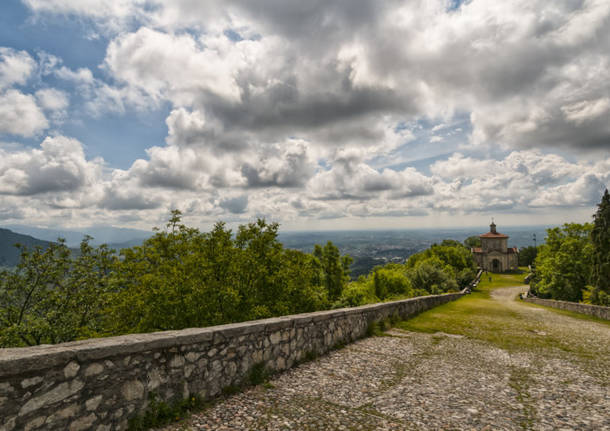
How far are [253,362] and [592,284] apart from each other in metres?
40.4

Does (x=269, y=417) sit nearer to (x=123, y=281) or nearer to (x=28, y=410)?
(x=28, y=410)

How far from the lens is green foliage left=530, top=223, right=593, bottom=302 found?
3600 centimetres

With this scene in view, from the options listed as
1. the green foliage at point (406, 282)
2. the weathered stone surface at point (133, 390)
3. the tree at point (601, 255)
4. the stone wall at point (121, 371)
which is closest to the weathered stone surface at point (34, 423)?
the stone wall at point (121, 371)

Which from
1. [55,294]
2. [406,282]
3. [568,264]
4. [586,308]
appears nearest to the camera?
[55,294]

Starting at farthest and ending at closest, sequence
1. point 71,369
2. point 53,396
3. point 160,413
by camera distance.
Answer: point 160,413 → point 71,369 → point 53,396

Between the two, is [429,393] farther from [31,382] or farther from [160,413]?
[31,382]

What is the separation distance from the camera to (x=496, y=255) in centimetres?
10100

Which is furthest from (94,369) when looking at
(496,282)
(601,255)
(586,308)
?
(496,282)

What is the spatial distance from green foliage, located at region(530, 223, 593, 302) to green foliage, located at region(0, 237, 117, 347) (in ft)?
152

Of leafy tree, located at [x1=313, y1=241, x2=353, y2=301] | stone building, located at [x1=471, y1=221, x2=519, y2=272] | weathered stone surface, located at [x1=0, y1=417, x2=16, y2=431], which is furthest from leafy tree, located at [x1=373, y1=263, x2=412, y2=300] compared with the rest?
stone building, located at [x1=471, y1=221, x2=519, y2=272]

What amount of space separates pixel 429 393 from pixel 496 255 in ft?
372

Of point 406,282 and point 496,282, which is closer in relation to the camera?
point 406,282

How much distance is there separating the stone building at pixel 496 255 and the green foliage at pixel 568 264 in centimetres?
6597

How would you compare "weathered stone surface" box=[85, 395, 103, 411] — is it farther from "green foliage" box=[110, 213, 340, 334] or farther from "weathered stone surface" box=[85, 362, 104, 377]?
"green foliage" box=[110, 213, 340, 334]
